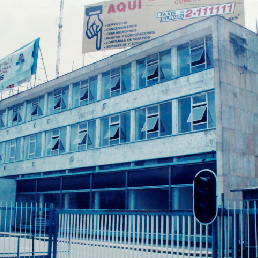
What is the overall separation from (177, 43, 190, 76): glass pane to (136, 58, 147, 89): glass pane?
264 cm

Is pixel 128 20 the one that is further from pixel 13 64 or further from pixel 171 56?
pixel 13 64

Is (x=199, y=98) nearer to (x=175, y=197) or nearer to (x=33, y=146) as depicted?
(x=175, y=197)

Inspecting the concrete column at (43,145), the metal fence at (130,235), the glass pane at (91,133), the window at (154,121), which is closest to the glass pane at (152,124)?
the window at (154,121)

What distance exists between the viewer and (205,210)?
6.93 meters

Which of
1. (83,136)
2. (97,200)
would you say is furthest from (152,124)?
(83,136)

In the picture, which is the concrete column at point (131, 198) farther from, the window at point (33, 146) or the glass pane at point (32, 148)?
the glass pane at point (32, 148)

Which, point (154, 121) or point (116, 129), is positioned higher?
point (154, 121)

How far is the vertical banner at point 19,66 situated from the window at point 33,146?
4.91 meters

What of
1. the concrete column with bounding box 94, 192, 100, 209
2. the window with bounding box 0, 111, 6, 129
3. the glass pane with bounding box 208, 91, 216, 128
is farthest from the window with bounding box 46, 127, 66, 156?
the glass pane with bounding box 208, 91, 216, 128

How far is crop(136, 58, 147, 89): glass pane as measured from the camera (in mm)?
25031

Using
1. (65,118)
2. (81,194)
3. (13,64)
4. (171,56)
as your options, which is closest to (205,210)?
(171,56)

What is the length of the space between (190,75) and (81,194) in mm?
10903

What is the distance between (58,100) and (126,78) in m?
7.21

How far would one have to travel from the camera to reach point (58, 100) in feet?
103
